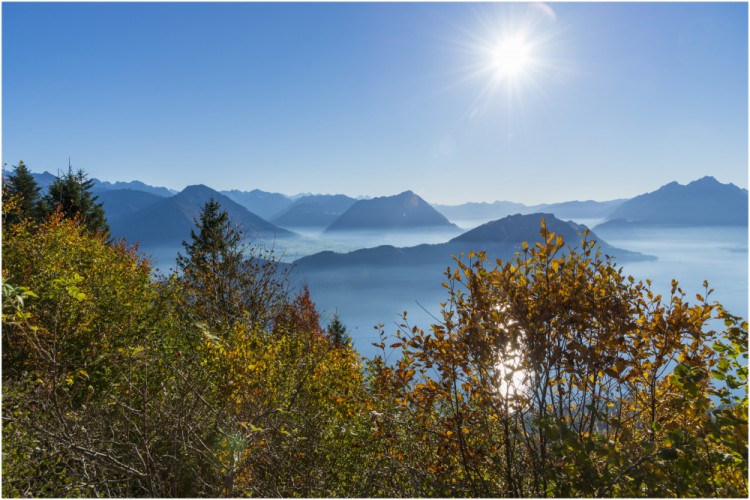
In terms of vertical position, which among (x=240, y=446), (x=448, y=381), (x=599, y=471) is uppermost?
(x=448, y=381)

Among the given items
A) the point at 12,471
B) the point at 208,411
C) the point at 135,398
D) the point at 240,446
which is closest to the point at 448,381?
the point at 240,446

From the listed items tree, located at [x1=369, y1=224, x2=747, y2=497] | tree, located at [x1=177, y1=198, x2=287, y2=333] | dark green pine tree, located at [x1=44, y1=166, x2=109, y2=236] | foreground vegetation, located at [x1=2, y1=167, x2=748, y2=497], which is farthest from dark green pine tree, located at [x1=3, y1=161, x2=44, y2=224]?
tree, located at [x1=369, y1=224, x2=747, y2=497]

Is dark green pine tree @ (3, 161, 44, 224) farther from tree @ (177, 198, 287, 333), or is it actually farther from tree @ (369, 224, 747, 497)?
tree @ (369, 224, 747, 497)

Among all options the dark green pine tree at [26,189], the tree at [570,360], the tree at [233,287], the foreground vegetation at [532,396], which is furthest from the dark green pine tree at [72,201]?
the tree at [570,360]

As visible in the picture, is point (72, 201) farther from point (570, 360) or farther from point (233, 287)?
point (570, 360)

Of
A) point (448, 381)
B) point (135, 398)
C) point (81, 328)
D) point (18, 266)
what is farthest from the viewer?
point (18, 266)

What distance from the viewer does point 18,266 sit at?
1273cm

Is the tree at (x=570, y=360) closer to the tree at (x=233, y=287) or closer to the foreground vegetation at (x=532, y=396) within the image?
the foreground vegetation at (x=532, y=396)

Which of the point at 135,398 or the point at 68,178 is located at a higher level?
the point at 68,178

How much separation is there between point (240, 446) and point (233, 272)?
1365 cm

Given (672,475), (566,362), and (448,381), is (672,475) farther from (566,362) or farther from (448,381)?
(448,381)

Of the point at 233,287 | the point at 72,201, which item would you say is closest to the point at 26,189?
the point at 72,201

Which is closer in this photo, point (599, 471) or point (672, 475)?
point (672, 475)

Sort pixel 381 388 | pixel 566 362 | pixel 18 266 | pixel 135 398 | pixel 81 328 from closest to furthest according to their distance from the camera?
pixel 566 362 < pixel 381 388 < pixel 135 398 < pixel 81 328 < pixel 18 266
